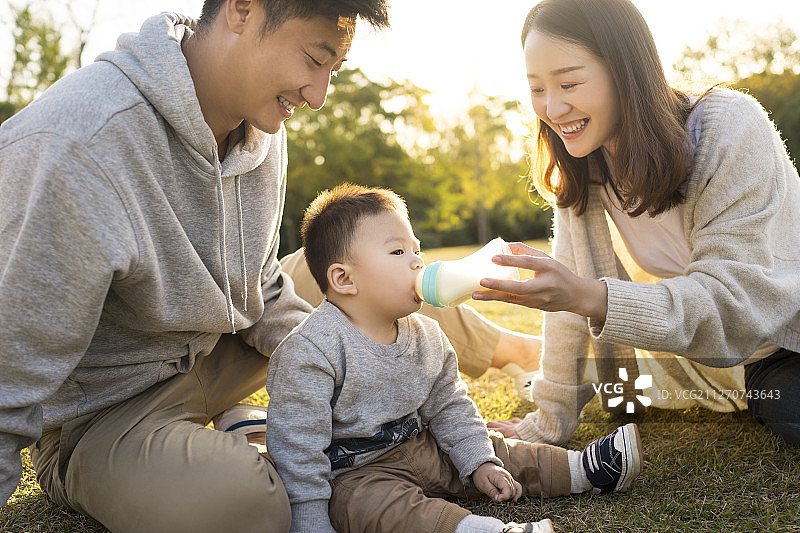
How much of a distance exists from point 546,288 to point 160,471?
1247 millimetres

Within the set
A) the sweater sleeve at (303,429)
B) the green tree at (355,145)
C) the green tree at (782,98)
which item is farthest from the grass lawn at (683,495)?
the green tree at (355,145)

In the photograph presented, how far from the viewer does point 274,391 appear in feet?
7.17

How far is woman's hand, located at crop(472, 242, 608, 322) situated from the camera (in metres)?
2.16

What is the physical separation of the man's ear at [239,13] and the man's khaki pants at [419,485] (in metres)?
1.39

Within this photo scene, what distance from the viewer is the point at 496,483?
7.39 feet

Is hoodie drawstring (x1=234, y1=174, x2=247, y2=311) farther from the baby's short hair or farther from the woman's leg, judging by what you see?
the woman's leg

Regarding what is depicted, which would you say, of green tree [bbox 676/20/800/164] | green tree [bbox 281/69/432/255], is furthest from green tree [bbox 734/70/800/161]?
green tree [bbox 281/69/432/255]

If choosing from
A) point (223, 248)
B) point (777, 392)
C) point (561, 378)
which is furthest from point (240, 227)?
point (777, 392)

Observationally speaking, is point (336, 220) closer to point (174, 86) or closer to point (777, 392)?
point (174, 86)

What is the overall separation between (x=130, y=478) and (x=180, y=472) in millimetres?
151

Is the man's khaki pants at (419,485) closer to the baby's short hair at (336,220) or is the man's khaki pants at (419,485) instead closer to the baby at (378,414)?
the baby at (378,414)

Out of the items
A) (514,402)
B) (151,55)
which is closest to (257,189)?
(151,55)

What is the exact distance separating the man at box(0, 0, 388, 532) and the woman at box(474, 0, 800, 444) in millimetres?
792

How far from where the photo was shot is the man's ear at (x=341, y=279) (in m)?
2.33
